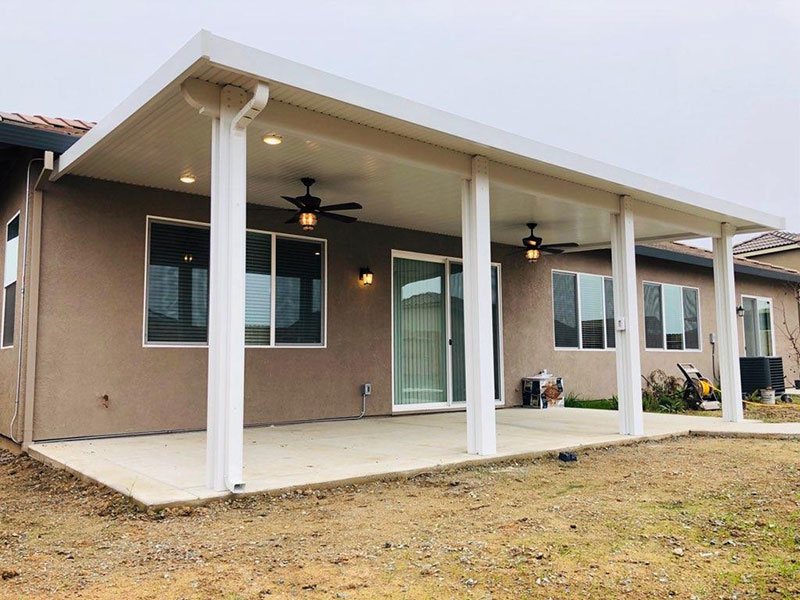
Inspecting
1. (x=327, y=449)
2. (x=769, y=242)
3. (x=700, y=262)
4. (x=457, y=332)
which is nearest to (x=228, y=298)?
(x=327, y=449)

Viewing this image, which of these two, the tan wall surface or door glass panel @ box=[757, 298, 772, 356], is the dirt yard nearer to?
the tan wall surface

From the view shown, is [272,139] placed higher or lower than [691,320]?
higher

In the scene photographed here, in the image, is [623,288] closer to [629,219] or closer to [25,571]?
[629,219]

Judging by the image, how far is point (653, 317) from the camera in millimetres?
12109

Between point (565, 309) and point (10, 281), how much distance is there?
789cm

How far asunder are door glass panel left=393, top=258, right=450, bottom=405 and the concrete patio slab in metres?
0.52

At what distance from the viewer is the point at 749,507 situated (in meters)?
3.85

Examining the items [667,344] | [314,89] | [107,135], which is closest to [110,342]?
[107,135]

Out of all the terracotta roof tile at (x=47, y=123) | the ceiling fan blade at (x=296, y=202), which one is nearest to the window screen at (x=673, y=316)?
the ceiling fan blade at (x=296, y=202)

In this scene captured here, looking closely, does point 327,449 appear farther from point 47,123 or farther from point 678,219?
point 678,219

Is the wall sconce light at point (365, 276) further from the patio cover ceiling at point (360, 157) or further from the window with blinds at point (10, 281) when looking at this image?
the window with blinds at point (10, 281)

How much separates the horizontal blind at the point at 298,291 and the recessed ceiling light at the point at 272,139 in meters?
2.42

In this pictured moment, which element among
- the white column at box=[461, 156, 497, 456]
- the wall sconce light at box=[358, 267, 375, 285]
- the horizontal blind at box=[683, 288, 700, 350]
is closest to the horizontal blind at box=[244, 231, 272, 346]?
the wall sconce light at box=[358, 267, 375, 285]

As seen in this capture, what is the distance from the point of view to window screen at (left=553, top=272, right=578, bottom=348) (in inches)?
421
